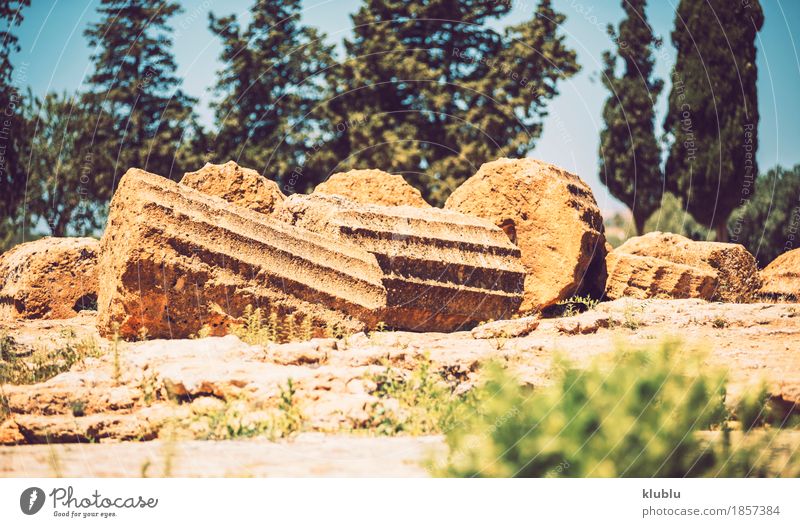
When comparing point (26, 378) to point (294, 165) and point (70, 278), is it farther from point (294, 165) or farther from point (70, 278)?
point (294, 165)

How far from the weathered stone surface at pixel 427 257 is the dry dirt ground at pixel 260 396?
33.6 inches

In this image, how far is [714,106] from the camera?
61.7 feet

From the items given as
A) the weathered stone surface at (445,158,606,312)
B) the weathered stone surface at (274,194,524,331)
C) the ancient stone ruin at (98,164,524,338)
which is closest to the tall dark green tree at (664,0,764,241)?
the weathered stone surface at (445,158,606,312)

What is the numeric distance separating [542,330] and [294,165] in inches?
590

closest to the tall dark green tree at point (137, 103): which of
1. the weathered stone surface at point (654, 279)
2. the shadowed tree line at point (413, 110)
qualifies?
the shadowed tree line at point (413, 110)

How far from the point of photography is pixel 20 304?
469 inches

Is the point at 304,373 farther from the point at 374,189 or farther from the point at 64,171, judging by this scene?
the point at 64,171

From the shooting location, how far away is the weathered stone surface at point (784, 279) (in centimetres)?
1359

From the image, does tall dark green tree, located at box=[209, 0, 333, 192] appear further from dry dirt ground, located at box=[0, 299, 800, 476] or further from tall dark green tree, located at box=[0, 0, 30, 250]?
dry dirt ground, located at box=[0, 299, 800, 476]

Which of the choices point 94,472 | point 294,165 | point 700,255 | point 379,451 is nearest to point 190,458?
point 94,472

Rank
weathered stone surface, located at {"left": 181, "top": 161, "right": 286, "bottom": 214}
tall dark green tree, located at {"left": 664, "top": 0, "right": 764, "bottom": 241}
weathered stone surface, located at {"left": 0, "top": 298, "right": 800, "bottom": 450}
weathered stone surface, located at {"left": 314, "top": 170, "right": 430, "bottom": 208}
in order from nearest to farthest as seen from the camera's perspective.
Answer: weathered stone surface, located at {"left": 0, "top": 298, "right": 800, "bottom": 450}, weathered stone surface, located at {"left": 181, "top": 161, "right": 286, "bottom": 214}, weathered stone surface, located at {"left": 314, "top": 170, "right": 430, "bottom": 208}, tall dark green tree, located at {"left": 664, "top": 0, "right": 764, "bottom": 241}

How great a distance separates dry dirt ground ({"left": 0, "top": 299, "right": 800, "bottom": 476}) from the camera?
5.57 m

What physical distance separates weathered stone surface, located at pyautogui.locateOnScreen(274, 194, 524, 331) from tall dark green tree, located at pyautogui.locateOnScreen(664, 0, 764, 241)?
8283 mm

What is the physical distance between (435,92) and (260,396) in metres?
18.1
